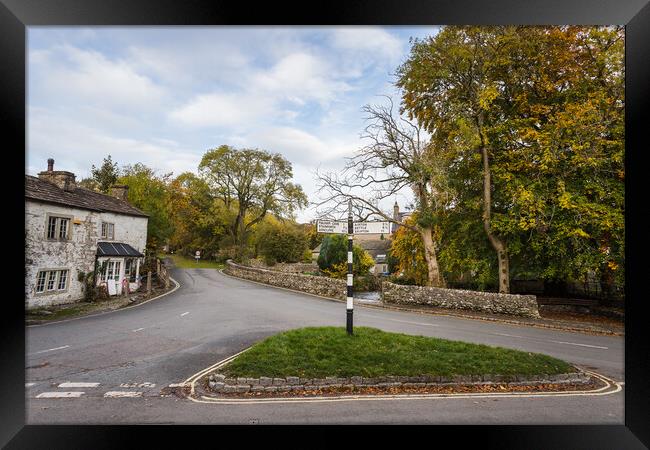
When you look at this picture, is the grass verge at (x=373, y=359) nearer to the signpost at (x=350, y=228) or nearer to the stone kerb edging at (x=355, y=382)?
the stone kerb edging at (x=355, y=382)

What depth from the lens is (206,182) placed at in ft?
72.0

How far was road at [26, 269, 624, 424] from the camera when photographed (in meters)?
4.01

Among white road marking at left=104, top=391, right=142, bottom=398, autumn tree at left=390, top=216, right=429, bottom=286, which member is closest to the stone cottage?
white road marking at left=104, top=391, right=142, bottom=398

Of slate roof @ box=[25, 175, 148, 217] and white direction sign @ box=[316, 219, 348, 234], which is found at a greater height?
slate roof @ box=[25, 175, 148, 217]

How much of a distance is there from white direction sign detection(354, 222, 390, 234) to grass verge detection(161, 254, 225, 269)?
821 inches

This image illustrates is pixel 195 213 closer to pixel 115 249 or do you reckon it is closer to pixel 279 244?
pixel 279 244

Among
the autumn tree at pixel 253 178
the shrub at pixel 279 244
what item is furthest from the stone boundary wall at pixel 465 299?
the shrub at pixel 279 244

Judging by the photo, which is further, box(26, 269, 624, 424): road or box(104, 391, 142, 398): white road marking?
box(104, 391, 142, 398): white road marking

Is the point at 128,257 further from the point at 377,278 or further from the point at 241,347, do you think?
the point at 377,278

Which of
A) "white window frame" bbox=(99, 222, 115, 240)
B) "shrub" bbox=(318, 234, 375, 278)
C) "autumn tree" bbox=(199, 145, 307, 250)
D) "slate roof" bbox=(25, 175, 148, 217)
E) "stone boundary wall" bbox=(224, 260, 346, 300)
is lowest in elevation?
"stone boundary wall" bbox=(224, 260, 346, 300)

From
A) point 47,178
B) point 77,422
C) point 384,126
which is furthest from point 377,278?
point 77,422

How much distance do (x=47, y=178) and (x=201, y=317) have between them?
7.21 metres

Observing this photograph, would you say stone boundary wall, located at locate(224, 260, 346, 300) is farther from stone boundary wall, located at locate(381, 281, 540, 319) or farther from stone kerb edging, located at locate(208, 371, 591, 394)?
stone kerb edging, located at locate(208, 371, 591, 394)
